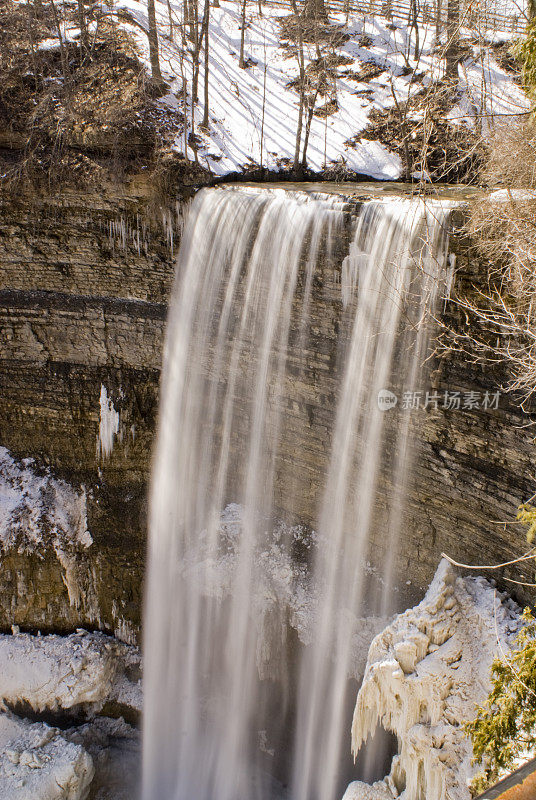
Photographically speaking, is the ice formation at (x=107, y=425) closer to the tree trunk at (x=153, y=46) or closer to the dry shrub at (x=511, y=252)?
the dry shrub at (x=511, y=252)

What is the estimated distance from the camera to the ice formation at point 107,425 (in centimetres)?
1064

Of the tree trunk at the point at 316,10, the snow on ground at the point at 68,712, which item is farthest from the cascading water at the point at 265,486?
the tree trunk at the point at 316,10

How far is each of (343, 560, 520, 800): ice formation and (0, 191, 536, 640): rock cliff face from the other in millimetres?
1746

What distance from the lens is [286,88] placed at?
14.0 m

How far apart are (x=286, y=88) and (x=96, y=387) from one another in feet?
28.2

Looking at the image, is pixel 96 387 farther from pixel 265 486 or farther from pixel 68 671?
→ pixel 68 671

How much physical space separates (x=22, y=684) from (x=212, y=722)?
3.19 m

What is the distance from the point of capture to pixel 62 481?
10969 mm

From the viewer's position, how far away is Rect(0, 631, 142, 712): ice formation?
32.2 ft

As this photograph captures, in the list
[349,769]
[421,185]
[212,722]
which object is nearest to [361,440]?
[421,185]

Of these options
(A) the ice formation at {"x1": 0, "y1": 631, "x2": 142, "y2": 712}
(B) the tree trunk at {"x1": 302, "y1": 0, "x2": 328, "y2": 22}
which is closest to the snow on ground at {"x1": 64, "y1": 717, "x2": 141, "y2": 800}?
(A) the ice formation at {"x1": 0, "y1": 631, "x2": 142, "y2": 712}

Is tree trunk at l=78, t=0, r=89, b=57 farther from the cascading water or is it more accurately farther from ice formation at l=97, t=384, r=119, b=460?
ice formation at l=97, t=384, r=119, b=460

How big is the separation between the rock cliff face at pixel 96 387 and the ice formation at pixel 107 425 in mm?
25

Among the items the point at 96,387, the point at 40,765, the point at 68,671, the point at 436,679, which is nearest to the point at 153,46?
the point at 96,387
